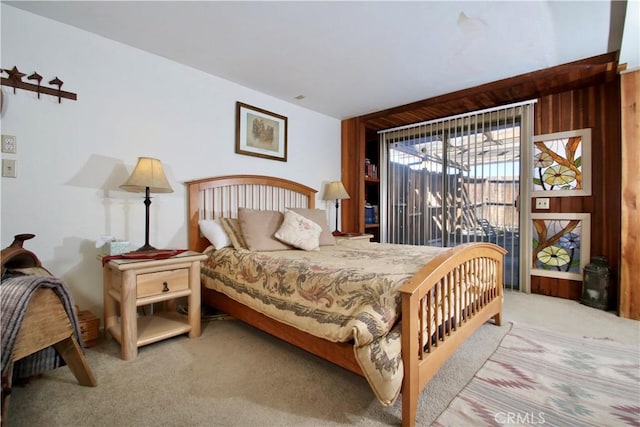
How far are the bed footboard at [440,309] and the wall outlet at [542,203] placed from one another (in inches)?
60.8

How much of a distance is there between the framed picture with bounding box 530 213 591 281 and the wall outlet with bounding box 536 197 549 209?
0.09 metres

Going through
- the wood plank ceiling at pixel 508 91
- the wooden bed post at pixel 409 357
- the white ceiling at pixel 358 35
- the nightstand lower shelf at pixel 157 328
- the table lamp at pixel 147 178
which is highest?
the white ceiling at pixel 358 35

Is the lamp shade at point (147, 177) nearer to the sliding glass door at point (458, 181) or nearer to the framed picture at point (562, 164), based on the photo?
the sliding glass door at point (458, 181)

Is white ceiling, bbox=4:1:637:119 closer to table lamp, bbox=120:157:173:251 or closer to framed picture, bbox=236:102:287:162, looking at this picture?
framed picture, bbox=236:102:287:162

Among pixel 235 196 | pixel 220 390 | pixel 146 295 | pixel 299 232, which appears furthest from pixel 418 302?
pixel 235 196

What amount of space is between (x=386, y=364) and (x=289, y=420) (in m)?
0.53

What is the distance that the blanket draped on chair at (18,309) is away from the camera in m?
1.05

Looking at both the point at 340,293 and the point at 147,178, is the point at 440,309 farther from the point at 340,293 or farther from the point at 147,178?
the point at 147,178

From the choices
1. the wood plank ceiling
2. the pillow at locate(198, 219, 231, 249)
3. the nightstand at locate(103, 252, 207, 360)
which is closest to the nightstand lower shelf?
the nightstand at locate(103, 252, 207, 360)

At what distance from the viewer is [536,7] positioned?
187cm

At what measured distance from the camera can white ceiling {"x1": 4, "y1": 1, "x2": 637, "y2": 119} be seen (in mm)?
1882

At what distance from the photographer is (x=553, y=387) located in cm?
154

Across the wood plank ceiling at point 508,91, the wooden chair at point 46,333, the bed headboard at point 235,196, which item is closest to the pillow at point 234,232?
the bed headboard at point 235,196

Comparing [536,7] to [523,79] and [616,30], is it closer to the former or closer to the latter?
[616,30]
